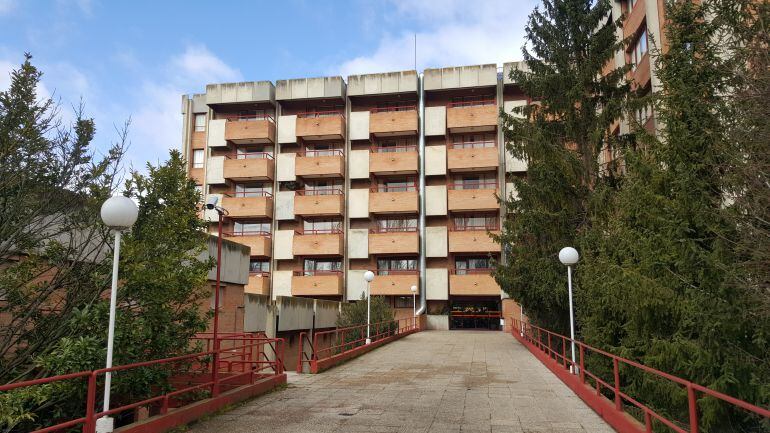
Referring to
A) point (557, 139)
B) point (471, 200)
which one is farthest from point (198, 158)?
point (557, 139)

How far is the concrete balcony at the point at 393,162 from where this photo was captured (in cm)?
4388

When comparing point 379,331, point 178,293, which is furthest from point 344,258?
point 178,293

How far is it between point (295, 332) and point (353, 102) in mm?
24613

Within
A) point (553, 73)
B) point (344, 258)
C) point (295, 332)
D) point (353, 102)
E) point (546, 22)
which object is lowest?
point (295, 332)

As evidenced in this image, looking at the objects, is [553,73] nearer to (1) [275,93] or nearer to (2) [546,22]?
(2) [546,22]

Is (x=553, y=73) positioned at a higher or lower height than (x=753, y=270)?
higher

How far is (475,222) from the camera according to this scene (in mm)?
44000

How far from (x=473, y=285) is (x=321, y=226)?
1351cm

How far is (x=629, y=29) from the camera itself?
23.3m

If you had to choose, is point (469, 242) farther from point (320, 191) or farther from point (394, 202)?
point (320, 191)

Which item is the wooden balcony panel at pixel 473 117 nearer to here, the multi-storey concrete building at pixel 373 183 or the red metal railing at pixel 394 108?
the multi-storey concrete building at pixel 373 183

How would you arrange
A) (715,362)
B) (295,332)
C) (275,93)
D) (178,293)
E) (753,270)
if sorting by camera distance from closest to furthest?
(753,270) → (715,362) → (178,293) → (295,332) → (275,93)

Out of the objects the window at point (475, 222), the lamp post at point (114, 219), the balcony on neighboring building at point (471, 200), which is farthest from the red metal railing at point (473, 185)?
the lamp post at point (114, 219)

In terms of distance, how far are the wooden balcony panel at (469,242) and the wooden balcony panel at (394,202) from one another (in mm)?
3914
